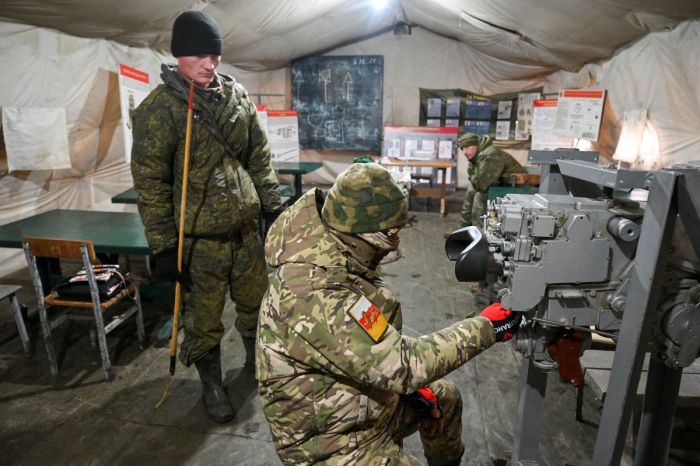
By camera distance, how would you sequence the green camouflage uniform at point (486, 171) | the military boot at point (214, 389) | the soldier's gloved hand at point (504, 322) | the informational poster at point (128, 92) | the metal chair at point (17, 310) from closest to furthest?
→ the soldier's gloved hand at point (504, 322) < the military boot at point (214, 389) < the metal chair at point (17, 310) < the informational poster at point (128, 92) < the green camouflage uniform at point (486, 171)

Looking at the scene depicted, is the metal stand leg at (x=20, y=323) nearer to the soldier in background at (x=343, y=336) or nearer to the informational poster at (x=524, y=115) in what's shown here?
the soldier in background at (x=343, y=336)

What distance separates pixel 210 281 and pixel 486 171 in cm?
299

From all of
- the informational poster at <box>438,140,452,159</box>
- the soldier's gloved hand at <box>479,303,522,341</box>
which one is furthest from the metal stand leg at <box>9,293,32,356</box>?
the informational poster at <box>438,140,452,159</box>

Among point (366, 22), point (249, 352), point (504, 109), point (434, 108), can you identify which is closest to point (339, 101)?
point (366, 22)

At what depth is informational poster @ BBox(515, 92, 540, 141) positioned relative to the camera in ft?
23.9

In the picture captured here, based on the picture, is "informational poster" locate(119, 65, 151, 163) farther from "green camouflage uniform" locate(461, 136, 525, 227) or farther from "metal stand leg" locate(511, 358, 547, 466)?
"metal stand leg" locate(511, 358, 547, 466)

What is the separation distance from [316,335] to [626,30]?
4062 mm

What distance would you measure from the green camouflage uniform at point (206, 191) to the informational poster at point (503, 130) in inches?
251

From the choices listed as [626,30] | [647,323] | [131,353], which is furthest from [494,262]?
[626,30]

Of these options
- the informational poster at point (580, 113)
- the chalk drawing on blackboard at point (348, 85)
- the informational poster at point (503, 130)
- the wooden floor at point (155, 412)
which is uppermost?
the chalk drawing on blackboard at point (348, 85)

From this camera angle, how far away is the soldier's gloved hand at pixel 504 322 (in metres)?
1.29

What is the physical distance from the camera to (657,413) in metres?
1.39

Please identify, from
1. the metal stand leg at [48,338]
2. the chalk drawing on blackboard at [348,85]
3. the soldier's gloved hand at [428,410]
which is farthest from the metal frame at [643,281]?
the chalk drawing on blackboard at [348,85]

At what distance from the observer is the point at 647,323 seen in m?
1.00
